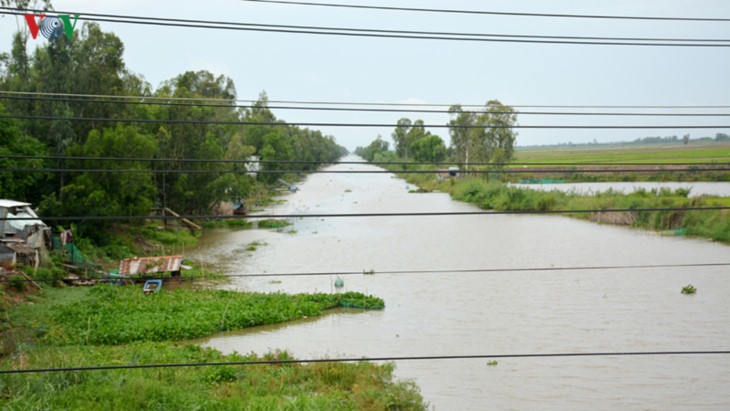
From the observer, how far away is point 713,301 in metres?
20.2

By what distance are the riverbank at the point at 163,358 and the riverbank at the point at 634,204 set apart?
60.5ft

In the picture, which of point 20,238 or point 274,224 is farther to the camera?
point 274,224

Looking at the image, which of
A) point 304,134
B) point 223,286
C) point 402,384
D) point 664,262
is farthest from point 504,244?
point 304,134

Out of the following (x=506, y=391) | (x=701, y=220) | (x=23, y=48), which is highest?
(x=23, y=48)

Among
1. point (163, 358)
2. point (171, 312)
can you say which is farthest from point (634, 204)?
point (163, 358)

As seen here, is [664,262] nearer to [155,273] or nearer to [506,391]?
[506,391]

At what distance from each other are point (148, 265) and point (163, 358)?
9074 millimetres

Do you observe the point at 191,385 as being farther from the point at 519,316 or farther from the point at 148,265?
the point at 148,265

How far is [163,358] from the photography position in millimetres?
12508

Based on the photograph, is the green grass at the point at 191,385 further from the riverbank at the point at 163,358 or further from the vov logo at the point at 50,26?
the vov logo at the point at 50,26

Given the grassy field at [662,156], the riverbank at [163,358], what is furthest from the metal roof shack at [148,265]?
the grassy field at [662,156]

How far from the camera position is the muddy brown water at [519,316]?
45.2 ft

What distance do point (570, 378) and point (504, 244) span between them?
17.8 m

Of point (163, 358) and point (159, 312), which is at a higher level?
point (163, 358)
